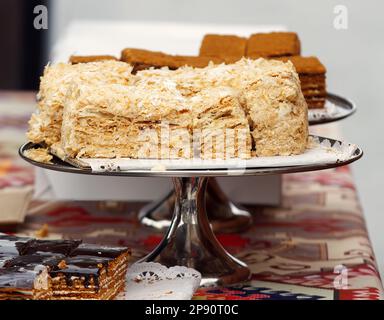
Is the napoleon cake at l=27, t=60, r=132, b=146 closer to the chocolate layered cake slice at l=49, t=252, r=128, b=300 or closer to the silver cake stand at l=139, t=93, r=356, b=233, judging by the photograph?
the chocolate layered cake slice at l=49, t=252, r=128, b=300

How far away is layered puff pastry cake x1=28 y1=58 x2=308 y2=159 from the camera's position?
1331mm

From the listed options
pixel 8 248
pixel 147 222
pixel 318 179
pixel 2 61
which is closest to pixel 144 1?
pixel 2 61

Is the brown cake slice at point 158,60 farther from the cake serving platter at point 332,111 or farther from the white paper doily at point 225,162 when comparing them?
the white paper doily at point 225,162

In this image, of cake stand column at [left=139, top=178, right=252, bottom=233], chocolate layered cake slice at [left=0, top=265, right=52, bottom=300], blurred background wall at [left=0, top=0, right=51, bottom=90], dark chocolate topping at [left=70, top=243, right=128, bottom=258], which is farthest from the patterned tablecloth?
blurred background wall at [left=0, top=0, right=51, bottom=90]

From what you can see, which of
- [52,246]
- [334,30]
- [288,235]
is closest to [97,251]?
[52,246]

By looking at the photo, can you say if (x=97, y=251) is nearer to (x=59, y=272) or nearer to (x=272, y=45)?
(x=59, y=272)

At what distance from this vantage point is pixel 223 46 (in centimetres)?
193

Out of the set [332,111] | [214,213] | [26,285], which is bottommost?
[214,213]

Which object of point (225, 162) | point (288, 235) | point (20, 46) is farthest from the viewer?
point (20, 46)

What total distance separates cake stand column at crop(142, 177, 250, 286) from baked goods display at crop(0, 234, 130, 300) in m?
0.18

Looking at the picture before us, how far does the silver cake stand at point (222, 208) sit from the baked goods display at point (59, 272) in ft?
1.71

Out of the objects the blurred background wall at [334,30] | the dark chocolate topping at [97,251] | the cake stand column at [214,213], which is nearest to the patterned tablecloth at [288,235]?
the cake stand column at [214,213]

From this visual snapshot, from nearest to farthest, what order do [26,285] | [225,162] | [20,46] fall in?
[26,285] < [225,162] < [20,46]

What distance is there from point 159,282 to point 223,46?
2.30 feet
